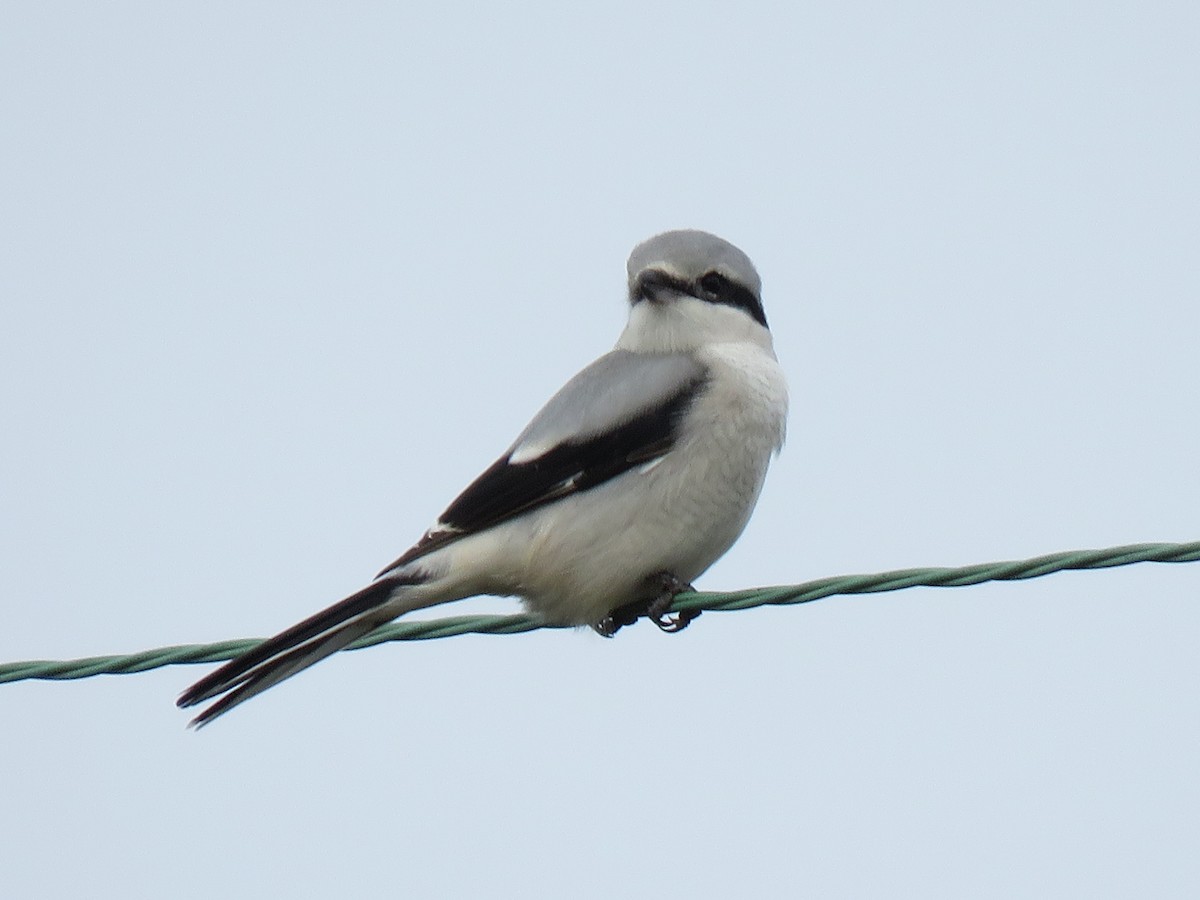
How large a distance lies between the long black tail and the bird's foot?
83 centimetres

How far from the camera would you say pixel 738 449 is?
438cm

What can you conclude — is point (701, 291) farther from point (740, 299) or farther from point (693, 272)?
point (740, 299)

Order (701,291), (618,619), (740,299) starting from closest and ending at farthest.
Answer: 1. (618,619)
2. (701,291)
3. (740,299)

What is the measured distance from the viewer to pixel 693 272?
16.5 feet

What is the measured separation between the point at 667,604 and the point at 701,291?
1206mm

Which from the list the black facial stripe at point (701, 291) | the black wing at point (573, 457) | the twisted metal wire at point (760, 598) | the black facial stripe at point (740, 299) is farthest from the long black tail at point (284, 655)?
the black facial stripe at point (740, 299)

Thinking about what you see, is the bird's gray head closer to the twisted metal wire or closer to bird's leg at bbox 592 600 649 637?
bird's leg at bbox 592 600 649 637

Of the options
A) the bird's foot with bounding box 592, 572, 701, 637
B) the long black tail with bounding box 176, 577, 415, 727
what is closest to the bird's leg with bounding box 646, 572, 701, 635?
the bird's foot with bounding box 592, 572, 701, 637

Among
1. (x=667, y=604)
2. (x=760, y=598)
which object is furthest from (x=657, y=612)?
(x=760, y=598)

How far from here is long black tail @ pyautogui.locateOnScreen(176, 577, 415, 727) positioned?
3508mm

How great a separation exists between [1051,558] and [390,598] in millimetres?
1656

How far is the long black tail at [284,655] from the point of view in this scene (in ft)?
11.5

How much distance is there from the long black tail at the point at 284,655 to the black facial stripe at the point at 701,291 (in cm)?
157

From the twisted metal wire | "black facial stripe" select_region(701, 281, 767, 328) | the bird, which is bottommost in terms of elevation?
the twisted metal wire
